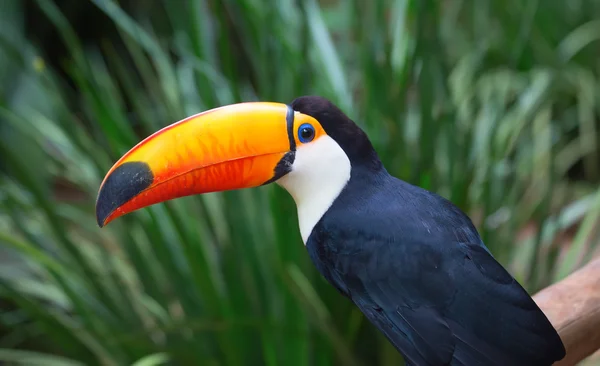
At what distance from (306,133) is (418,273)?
14 cm

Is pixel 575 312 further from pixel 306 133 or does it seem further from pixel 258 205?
pixel 258 205

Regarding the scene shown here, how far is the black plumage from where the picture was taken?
0.49m

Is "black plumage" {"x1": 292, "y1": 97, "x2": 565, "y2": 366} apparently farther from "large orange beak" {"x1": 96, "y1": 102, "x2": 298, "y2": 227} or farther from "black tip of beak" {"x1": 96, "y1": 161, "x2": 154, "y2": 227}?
"black tip of beak" {"x1": 96, "y1": 161, "x2": 154, "y2": 227}

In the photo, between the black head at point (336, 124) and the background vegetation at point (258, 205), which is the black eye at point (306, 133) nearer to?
the black head at point (336, 124)

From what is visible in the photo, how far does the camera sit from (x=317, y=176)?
21.6 inches

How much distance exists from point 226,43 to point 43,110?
1003 millimetres

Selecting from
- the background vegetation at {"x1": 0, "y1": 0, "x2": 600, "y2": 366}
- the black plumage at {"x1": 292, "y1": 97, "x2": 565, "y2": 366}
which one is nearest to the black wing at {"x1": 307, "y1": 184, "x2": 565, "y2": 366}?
the black plumage at {"x1": 292, "y1": 97, "x2": 565, "y2": 366}

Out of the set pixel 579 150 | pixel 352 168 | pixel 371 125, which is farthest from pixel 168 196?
pixel 579 150

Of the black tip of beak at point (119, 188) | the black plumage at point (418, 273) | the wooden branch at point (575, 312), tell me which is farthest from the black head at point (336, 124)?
the wooden branch at point (575, 312)

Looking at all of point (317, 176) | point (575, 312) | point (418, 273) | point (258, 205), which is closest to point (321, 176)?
point (317, 176)

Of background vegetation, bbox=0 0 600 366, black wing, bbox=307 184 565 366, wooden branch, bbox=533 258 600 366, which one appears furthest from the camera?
background vegetation, bbox=0 0 600 366

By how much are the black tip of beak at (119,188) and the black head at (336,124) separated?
0.45ft

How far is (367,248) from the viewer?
524 mm

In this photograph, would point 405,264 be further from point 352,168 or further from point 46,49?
point 46,49
